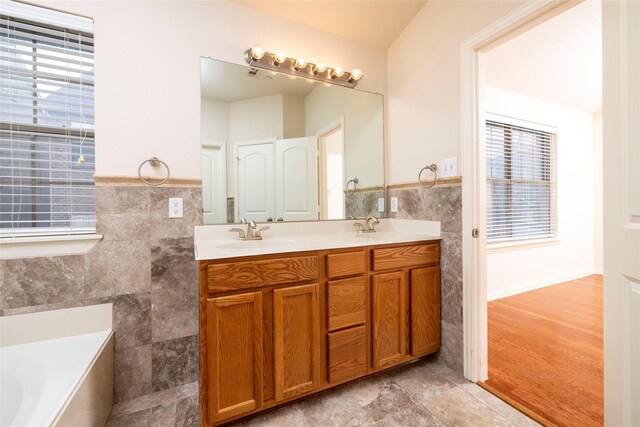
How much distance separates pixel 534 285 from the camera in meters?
3.34

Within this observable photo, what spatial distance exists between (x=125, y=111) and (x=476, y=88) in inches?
80.2

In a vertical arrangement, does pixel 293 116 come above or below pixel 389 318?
above

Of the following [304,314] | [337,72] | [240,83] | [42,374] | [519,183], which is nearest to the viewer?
[42,374]

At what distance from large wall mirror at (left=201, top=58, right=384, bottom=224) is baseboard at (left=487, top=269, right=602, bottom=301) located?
1.90m

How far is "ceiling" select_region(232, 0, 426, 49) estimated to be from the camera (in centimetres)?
188

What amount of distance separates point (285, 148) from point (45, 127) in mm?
1330

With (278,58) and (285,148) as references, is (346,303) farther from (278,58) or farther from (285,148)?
(278,58)

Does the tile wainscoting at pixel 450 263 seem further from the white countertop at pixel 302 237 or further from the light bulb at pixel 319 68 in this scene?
the light bulb at pixel 319 68

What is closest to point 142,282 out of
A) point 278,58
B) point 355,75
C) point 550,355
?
point 278,58

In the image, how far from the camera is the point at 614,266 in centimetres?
101

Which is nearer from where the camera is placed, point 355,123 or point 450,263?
point 450,263

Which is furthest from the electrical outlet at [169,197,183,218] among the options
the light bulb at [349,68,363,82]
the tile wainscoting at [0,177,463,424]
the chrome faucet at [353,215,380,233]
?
the light bulb at [349,68,363,82]

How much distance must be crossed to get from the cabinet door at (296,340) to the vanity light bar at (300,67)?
1518 millimetres

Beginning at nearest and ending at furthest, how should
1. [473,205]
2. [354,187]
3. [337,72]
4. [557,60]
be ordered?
1. [473,205]
2. [337,72]
3. [354,187]
4. [557,60]
